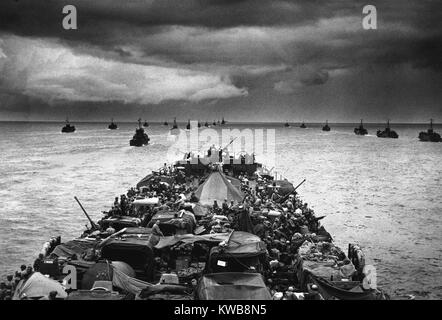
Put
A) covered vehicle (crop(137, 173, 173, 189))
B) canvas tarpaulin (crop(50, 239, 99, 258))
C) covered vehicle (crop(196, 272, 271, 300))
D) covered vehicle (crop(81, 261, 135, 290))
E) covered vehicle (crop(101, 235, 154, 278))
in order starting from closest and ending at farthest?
1. covered vehicle (crop(196, 272, 271, 300))
2. covered vehicle (crop(81, 261, 135, 290))
3. covered vehicle (crop(101, 235, 154, 278))
4. canvas tarpaulin (crop(50, 239, 99, 258))
5. covered vehicle (crop(137, 173, 173, 189))

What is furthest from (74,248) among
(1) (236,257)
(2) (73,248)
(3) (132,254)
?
(1) (236,257)

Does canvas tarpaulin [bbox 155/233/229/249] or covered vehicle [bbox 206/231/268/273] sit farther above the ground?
canvas tarpaulin [bbox 155/233/229/249]

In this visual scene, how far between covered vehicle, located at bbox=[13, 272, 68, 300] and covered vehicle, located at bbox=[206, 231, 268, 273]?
4.14m

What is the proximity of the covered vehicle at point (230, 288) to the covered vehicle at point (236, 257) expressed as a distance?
2.17 meters

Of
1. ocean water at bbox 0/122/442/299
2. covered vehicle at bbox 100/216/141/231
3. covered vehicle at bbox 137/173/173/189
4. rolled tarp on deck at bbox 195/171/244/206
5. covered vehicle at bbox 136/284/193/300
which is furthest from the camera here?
covered vehicle at bbox 137/173/173/189

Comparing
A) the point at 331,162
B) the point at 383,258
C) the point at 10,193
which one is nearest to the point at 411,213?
the point at 383,258

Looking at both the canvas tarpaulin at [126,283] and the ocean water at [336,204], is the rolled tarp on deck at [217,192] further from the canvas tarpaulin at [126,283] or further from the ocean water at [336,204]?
the canvas tarpaulin at [126,283]

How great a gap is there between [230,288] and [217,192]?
44.0 feet

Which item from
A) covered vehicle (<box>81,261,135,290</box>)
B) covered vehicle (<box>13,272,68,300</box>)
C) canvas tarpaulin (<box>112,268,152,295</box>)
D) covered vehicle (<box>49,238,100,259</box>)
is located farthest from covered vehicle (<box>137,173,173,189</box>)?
covered vehicle (<box>13,272,68,300</box>)

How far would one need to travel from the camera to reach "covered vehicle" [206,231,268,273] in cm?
1286

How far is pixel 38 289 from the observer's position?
1045cm

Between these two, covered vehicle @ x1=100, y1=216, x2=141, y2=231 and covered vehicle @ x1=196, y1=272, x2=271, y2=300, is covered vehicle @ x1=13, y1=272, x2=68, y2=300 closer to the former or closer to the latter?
covered vehicle @ x1=196, y1=272, x2=271, y2=300

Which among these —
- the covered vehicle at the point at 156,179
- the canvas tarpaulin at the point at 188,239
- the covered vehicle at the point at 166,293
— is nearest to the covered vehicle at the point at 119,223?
the canvas tarpaulin at the point at 188,239
